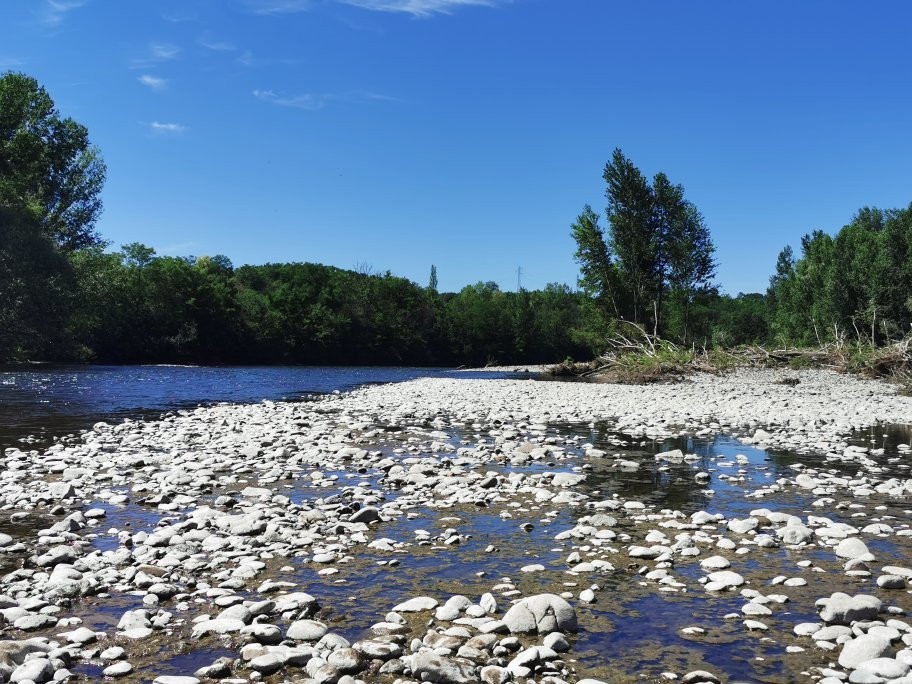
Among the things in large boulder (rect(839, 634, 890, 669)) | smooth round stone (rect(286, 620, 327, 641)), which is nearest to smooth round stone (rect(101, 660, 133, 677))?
smooth round stone (rect(286, 620, 327, 641))

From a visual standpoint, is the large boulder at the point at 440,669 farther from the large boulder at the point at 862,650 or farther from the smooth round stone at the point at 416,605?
the large boulder at the point at 862,650

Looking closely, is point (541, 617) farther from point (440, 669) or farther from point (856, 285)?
point (856, 285)

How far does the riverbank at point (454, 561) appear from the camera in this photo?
143 inches

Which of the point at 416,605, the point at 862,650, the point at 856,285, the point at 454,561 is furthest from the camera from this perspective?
the point at 856,285

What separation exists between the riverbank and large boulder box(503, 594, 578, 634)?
0.05ft

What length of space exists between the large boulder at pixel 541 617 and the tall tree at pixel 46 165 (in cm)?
5008

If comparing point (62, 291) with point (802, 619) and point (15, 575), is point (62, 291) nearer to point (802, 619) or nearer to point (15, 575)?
point (15, 575)

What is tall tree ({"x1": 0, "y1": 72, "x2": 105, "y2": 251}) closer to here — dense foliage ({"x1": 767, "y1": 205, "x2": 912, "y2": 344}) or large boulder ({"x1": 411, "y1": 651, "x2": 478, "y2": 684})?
large boulder ({"x1": 411, "y1": 651, "x2": 478, "y2": 684})

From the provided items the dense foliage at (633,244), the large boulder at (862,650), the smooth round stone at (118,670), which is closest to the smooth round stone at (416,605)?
the smooth round stone at (118,670)

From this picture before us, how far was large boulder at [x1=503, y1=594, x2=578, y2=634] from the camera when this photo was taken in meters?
4.00

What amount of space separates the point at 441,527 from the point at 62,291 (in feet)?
157

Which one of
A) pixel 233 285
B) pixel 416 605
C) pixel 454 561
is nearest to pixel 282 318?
pixel 233 285

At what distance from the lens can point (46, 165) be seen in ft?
168

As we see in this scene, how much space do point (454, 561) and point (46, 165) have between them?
58.6m
